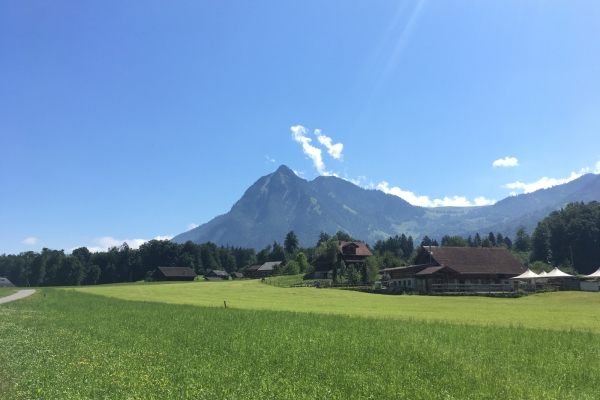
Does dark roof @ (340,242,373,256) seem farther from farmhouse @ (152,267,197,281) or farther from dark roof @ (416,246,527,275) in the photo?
farmhouse @ (152,267,197,281)

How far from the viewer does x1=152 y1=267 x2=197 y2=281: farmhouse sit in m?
152

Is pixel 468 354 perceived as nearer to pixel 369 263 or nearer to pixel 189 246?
pixel 369 263

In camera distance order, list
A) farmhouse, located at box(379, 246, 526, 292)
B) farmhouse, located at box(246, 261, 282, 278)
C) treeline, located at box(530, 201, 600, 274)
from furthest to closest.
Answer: farmhouse, located at box(246, 261, 282, 278)
treeline, located at box(530, 201, 600, 274)
farmhouse, located at box(379, 246, 526, 292)

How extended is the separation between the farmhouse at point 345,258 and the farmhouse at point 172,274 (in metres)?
70.1

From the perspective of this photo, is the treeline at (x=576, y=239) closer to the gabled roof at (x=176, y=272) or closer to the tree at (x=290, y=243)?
the tree at (x=290, y=243)

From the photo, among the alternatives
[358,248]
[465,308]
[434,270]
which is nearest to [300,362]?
[465,308]

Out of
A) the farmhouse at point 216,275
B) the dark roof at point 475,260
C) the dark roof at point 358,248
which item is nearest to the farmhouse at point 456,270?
the dark roof at point 475,260

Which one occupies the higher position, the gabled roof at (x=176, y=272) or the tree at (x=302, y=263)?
the tree at (x=302, y=263)

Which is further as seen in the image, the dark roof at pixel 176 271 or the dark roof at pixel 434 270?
the dark roof at pixel 176 271

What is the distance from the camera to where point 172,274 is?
153 m

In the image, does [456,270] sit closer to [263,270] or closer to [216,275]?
[263,270]

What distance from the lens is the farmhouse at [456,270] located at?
70.8 metres

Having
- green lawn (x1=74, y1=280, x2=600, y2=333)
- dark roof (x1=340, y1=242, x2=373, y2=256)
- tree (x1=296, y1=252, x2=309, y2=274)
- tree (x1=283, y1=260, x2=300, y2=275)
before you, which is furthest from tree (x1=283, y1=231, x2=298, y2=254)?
green lawn (x1=74, y1=280, x2=600, y2=333)

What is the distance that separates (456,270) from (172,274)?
115288 mm
